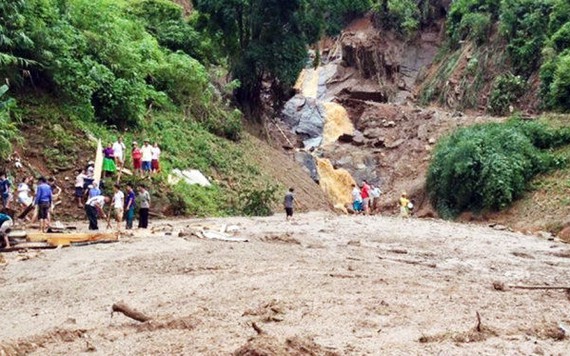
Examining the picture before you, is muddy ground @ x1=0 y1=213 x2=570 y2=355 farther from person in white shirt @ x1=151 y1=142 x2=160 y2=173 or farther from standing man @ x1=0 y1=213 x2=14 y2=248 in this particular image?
person in white shirt @ x1=151 y1=142 x2=160 y2=173

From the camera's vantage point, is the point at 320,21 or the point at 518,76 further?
the point at 518,76

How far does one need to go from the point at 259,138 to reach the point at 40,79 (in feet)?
48.8

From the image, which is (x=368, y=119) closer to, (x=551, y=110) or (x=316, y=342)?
(x=551, y=110)

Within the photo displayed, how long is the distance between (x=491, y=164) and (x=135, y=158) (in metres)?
13.1

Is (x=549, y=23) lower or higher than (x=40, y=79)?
higher

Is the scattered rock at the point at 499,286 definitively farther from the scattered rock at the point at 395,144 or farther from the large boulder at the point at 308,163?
the scattered rock at the point at 395,144

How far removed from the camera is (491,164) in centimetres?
2436

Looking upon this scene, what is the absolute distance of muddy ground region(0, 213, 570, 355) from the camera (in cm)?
619

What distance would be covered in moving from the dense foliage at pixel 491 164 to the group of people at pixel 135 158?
1176 cm

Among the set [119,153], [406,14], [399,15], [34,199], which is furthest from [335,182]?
[399,15]

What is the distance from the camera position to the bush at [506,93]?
3897cm

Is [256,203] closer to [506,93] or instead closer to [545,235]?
[545,235]

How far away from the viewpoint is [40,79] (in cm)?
2069

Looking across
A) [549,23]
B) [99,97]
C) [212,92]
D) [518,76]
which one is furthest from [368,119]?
[99,97]
